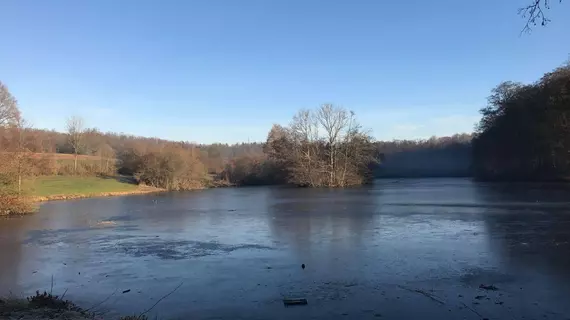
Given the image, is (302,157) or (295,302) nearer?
(295,302)

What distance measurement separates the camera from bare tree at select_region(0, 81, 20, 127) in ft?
126

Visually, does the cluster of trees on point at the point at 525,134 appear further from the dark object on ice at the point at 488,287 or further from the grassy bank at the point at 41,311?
the grassy bank at the point at 41,311

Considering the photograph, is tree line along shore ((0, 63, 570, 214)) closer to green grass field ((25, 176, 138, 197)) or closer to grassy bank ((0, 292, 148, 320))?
green grass field ((25, 176, 138, 197))

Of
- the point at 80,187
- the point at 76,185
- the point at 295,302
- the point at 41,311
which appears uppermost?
the point at 76,185

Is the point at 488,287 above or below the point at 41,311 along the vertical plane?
below

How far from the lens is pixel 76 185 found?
48562 millimetres

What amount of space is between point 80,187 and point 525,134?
2087 inches

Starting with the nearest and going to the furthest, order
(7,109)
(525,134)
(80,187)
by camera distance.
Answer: (7,109), (80,187), (525,134)

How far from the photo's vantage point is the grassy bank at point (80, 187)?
140 feet

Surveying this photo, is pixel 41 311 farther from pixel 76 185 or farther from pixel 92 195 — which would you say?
pixel 76 185

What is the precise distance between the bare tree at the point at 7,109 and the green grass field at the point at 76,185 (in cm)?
532

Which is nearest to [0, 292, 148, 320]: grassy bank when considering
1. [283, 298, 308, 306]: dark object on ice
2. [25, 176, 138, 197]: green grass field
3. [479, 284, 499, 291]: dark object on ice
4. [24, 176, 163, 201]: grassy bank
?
[283, 298, 308, 306]: dark object on ice

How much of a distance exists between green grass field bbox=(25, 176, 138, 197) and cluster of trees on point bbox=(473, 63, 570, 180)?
44.9 metres

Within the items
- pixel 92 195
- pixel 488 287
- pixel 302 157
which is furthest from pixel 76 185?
pixel 488 287
